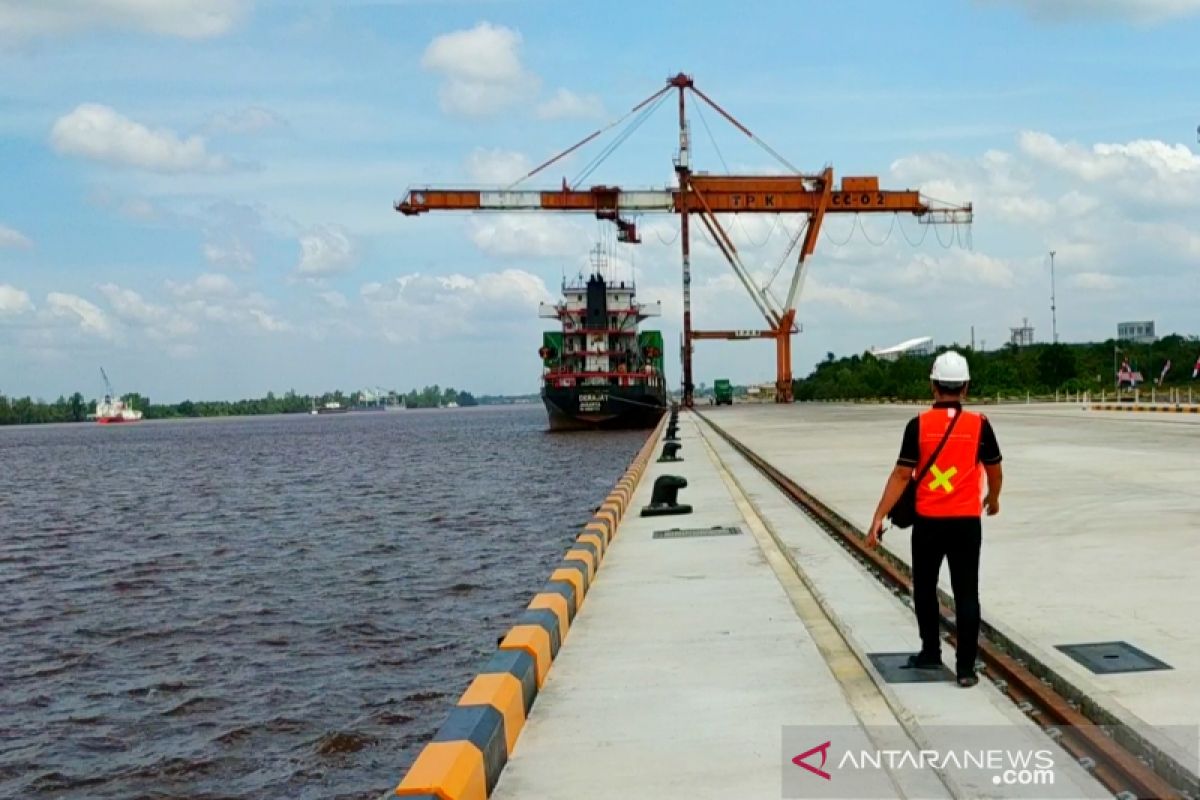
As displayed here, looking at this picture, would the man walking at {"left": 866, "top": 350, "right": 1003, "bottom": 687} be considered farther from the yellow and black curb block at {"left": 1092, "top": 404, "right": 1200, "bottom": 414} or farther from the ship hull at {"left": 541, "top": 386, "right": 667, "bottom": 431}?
the ship hull at {"left": 541, "top": 386, "right": 667, "bottom": 431}

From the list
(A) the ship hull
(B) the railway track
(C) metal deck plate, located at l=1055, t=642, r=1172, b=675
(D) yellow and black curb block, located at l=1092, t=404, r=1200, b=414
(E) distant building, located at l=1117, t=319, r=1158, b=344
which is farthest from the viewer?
(E) distant building, located at l=1117, t=319, r=1158, b=344

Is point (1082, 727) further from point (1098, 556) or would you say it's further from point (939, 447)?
point (1098, 556)

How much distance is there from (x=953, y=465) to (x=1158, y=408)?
149ft

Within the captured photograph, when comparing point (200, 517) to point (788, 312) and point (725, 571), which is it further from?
point (788, 312)

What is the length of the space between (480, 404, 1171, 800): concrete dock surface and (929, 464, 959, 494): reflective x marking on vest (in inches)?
41.3

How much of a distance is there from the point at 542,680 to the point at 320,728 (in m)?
2.79

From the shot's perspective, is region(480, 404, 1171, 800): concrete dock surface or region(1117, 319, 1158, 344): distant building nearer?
region(480, 404, 1171, 800): concrete dock surface

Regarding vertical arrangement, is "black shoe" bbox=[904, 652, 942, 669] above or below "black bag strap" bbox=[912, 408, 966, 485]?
below

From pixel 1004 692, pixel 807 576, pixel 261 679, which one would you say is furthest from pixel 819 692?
pixel 261 679

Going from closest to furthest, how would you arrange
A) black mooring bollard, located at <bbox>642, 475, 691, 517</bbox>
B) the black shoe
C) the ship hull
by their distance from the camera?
the black shoe
black mooring bollard, located at <bbox>642, 475, 691, 517</bbox>
the ship hull

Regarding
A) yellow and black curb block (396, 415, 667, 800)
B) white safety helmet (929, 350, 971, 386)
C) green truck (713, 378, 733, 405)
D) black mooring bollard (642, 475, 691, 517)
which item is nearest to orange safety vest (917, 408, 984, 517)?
white safety helmet (929, 350, 971, 386)

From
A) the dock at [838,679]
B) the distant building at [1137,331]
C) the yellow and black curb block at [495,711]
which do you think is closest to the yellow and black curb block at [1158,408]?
the dock at [838,679]

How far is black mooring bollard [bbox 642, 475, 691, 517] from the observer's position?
15.5m

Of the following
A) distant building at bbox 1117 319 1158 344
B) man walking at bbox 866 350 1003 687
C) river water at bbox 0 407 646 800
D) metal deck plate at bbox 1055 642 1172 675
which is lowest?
river water at bbox 0 407 646 800
